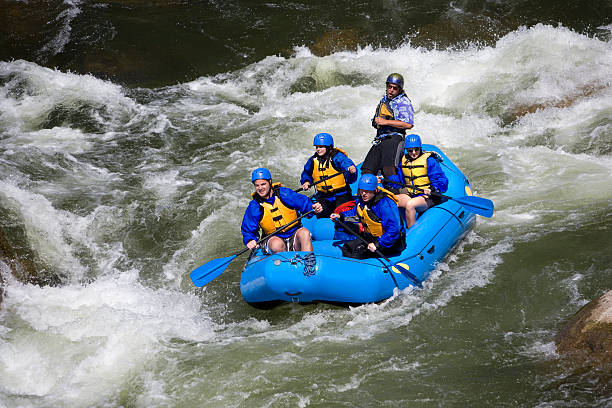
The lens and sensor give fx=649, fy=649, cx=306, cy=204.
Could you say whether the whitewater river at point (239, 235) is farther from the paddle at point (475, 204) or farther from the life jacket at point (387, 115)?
the life jacket at point (387, 115)

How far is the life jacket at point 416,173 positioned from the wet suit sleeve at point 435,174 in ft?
0.13

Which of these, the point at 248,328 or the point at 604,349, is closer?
the point at 604,349

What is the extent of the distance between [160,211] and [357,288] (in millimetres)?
3327

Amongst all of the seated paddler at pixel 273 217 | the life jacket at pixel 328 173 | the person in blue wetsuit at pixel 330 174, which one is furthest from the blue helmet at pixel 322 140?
the seated paddler at pixel 273 217

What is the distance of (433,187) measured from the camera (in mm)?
6402

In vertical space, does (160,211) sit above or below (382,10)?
below

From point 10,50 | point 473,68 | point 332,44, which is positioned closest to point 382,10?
point 332,44

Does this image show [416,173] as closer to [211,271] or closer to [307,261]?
[307,261]

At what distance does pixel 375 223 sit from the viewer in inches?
224

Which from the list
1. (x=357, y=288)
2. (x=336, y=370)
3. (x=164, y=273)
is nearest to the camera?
(x=336, y=370)

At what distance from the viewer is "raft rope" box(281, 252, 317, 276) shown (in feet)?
17.9

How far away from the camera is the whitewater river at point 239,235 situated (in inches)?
183

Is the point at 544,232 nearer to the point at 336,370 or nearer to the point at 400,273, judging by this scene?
the point at 400,273

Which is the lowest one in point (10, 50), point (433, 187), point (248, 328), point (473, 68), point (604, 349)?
point (248, 328)
